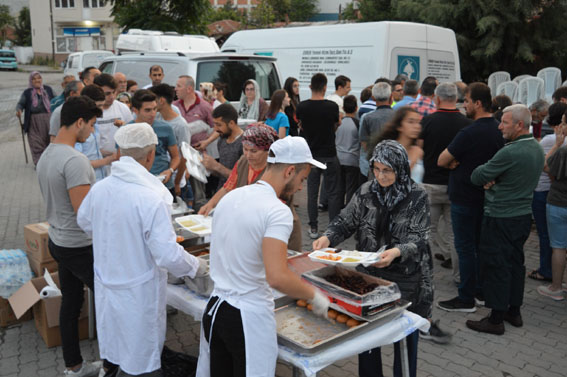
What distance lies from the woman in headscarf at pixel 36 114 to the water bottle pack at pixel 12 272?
6.07 metres

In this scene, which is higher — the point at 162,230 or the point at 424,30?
the point at 424,30

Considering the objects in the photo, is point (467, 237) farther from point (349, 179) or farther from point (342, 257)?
point (349, 179)

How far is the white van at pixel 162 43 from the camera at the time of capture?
38.9 feet

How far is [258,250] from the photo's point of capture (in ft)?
7.77

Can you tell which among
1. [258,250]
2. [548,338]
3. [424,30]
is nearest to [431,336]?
[548,338]

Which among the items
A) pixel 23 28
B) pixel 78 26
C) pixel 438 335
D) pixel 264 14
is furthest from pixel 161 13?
pixel 23 28

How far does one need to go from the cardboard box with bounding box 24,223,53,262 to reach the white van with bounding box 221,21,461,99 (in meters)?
7.26

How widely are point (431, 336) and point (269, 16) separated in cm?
4601

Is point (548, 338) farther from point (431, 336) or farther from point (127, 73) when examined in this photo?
point (127, 73)

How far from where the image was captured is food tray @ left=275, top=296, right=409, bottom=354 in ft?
8.52

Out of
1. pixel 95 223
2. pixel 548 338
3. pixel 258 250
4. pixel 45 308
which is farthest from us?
pixel 548 338

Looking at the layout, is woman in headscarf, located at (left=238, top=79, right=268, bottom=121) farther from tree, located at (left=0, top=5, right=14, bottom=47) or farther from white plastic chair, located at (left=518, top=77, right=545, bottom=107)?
tree, located at (left=0, top=5, right=14, bottom=47)

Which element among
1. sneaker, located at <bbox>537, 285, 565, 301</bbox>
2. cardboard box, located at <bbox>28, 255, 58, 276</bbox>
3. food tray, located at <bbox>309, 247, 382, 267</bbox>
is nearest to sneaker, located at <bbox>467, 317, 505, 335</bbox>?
sneaker, located at <bbox>537, 285, 565, 301</bbox>

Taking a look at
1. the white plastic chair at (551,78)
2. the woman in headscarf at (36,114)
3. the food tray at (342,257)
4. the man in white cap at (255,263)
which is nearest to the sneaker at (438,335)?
the food tray at (342,257)
